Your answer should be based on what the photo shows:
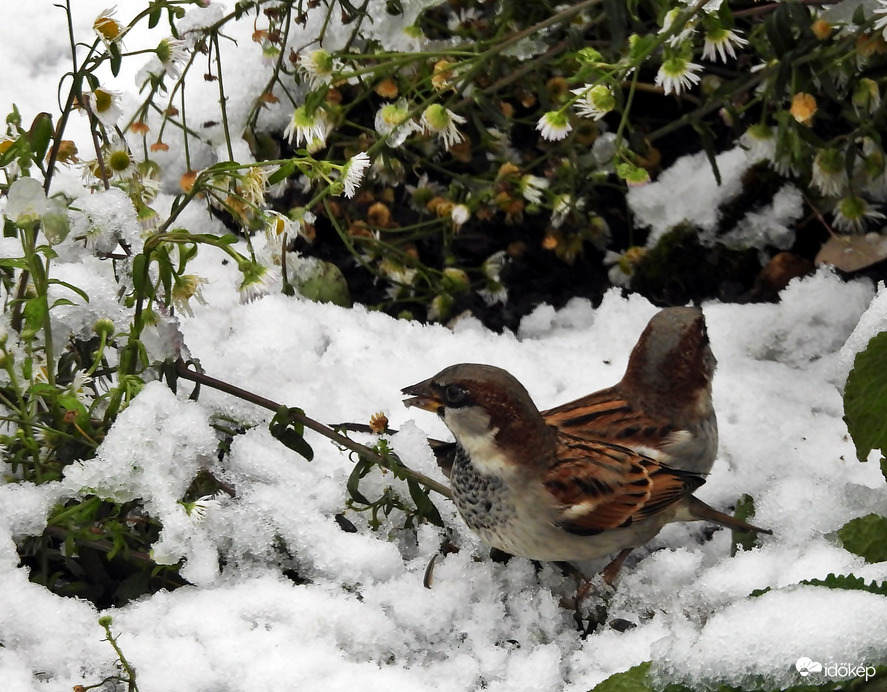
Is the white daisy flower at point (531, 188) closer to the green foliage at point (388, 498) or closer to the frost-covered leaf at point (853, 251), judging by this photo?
the frost-covered leaf at point (853, 251)

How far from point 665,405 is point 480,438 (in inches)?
18.4

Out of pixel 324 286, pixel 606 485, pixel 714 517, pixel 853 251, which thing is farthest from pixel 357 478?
pixel 853 251

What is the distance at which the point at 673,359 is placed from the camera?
207 cm

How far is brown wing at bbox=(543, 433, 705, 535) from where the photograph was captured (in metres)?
1.80

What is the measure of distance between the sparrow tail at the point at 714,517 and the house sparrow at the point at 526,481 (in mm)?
85

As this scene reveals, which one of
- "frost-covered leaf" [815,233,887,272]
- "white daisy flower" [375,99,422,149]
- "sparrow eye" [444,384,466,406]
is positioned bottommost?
"sparrow eye" [444,384,466,406]

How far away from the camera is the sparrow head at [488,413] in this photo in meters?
1.78

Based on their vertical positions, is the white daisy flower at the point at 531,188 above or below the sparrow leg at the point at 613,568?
above

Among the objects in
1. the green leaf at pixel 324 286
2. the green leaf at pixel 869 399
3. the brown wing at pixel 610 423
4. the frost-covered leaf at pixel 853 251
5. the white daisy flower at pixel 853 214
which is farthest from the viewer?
the green leaf at pixel 324 286

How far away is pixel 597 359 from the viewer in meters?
2.53

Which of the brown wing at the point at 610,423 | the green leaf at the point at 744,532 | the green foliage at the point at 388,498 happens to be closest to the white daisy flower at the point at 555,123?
the brown wing at the point at 610,423

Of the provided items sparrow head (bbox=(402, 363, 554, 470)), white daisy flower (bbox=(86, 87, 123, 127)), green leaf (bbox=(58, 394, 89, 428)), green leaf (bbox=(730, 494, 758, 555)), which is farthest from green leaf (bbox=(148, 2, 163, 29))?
green leaf (bbox=(730, 494, 758, 555))

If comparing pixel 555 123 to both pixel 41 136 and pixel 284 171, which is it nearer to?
pixel 284 171

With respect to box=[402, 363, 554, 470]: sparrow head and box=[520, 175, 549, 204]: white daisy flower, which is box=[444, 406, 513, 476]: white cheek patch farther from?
box=[520, 175, 549, 204]: white daisy flower
